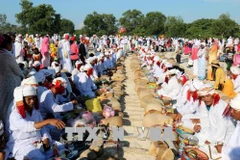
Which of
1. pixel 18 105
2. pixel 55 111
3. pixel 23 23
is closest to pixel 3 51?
pixel 55 111

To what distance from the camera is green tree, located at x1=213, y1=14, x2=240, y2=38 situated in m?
37.4

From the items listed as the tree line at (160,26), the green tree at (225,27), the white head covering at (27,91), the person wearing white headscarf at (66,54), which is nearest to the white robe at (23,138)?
the white head covering at (27,91)

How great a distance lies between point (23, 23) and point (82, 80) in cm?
3033

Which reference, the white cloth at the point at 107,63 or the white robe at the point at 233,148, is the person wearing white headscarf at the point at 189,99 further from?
the white cloth at the point at 107,63

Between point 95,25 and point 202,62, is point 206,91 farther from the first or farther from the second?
point 95,25

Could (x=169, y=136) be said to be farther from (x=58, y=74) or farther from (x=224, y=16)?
(x=224, y=16)

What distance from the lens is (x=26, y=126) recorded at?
338 centimetres

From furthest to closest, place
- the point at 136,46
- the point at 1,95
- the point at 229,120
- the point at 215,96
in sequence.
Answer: the point at 136,46, the point at 1,95, the point at 215,96, the point at 229,120

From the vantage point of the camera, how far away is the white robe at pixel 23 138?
11.0 feet

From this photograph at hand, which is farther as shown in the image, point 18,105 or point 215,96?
point 215,96

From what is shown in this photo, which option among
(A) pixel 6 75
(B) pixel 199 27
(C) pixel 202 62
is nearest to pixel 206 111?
(A) pixel 6 75

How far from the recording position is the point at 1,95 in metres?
4.42

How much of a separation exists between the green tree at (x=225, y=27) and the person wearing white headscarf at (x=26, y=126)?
3737 cm

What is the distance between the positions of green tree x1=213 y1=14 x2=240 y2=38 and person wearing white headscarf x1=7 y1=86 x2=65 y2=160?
123 ft
